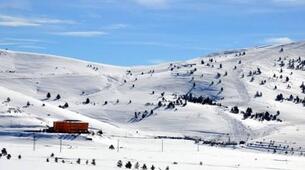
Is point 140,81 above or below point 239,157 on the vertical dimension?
above

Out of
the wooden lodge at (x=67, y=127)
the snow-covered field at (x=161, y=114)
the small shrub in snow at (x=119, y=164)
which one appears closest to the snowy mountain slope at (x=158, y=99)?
the snow-covered field at (x=161, y=114)

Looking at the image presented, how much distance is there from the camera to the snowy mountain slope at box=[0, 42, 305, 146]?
119 metres

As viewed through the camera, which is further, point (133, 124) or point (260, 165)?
point (133, 124)

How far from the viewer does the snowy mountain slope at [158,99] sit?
A: 119 m

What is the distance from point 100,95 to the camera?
527 feet

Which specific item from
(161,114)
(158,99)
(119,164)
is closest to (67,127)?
(119,164)

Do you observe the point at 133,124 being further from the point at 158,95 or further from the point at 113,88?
the point at 113,88

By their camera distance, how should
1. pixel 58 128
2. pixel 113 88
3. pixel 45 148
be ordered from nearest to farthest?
1. pixel 45 148
2. pixel 58 128
3. pixel 113 88

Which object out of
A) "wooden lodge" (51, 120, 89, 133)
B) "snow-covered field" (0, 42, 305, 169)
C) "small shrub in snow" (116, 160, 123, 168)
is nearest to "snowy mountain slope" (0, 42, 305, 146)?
"snow-covered field" (0, 42, 305, 169)

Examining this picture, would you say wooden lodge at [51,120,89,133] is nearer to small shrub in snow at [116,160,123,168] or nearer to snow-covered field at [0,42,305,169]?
snow-covered field at [0,42,305,169]

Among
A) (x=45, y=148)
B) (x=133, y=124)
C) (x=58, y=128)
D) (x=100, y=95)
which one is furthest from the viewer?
(x=100, y=95)

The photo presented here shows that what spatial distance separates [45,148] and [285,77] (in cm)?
11506

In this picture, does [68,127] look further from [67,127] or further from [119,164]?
[119,164]

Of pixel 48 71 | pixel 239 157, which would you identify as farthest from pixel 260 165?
pixel 48 71
